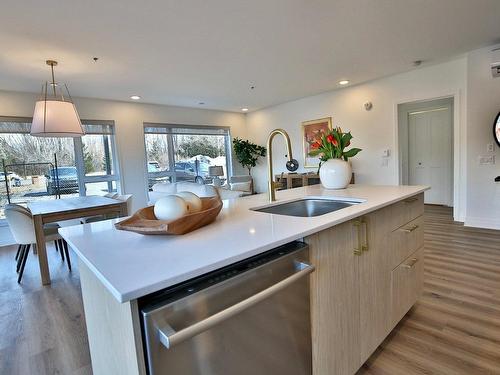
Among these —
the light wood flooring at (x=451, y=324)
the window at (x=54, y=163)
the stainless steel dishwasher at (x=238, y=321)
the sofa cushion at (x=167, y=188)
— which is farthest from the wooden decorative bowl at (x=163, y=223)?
the window at (x=54, y=163)

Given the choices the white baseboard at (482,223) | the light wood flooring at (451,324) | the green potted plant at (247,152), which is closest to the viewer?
the light wood flooring at (451,324)

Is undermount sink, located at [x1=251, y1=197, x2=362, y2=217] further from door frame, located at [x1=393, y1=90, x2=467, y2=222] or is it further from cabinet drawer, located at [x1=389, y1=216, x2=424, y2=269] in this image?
door frame, located at [x1=393, y1=90, x2=467, y2=222]

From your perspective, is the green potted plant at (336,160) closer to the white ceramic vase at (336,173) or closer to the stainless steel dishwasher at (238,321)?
the white ceramic vase at (336,173)

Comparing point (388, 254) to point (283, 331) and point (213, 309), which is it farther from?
point (213, 309)

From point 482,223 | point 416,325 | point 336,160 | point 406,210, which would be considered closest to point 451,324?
point 416,325

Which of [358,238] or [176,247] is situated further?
[358,238]

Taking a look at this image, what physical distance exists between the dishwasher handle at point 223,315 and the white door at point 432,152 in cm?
559

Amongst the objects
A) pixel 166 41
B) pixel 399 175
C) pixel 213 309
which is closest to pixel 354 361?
pixel 213 309

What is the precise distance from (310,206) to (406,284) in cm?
77

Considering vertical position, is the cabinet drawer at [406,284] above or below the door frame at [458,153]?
below

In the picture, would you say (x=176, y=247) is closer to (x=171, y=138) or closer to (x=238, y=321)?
(x=238, y=321)

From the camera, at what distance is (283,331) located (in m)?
0.95

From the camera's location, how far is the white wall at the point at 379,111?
4.12 metres

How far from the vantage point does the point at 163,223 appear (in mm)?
980
